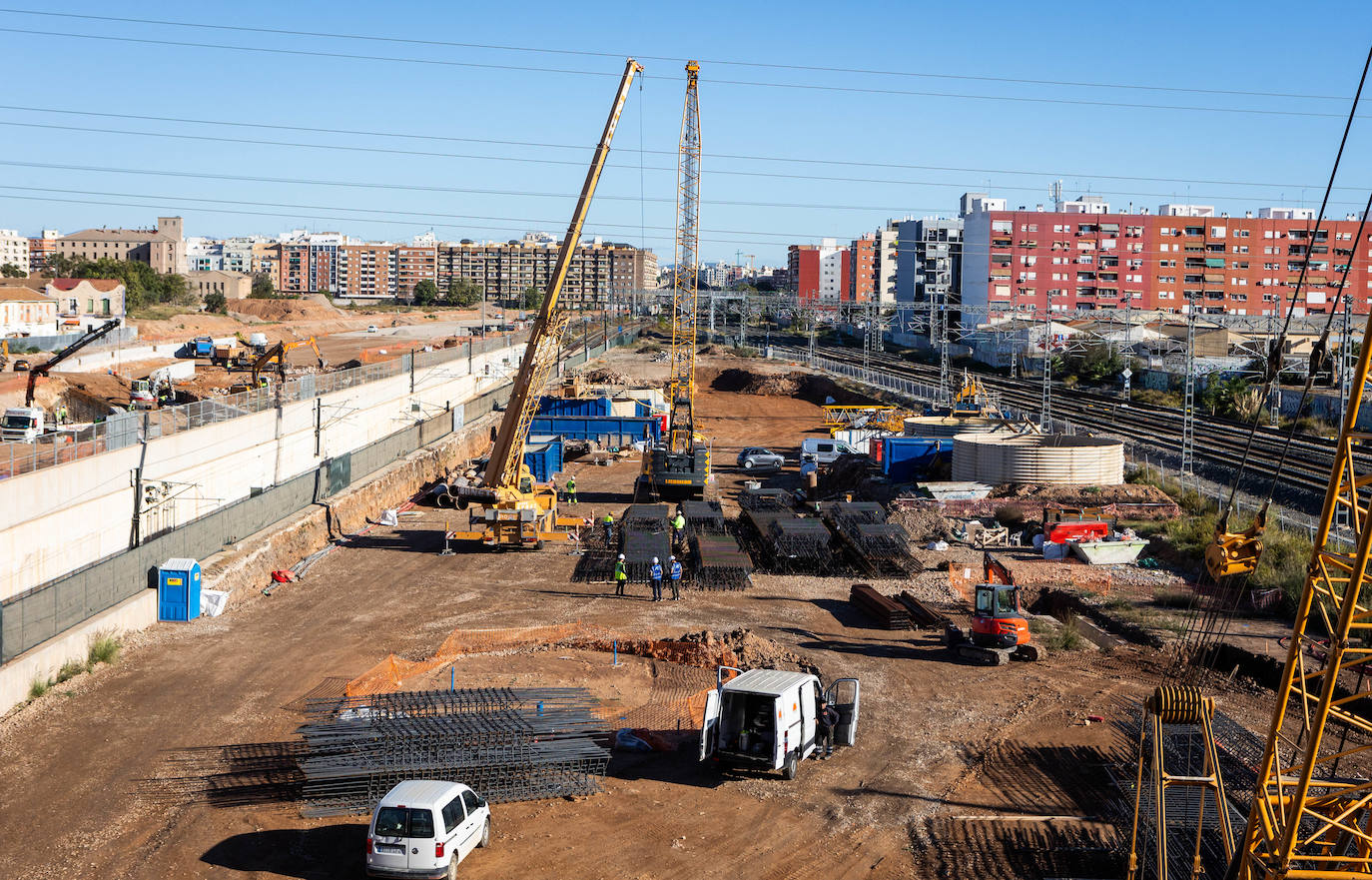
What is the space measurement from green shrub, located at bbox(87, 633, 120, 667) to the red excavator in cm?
1402

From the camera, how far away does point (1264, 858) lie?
8.73 meters

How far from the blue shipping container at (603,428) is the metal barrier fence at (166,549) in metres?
6.63

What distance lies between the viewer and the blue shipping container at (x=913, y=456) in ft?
128

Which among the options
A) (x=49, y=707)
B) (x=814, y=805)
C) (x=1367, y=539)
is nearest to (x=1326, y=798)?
(x=1367, y=539)

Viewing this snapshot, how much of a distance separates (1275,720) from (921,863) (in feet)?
15.6

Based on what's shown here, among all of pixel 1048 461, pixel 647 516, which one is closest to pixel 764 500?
pixel 647 516

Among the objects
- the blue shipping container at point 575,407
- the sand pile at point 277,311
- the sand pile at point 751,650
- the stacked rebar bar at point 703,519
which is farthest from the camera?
the sand pile at point 277,311

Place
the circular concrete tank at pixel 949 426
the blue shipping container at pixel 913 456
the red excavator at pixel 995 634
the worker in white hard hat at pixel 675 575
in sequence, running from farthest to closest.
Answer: the circular concrete tank at pixel 949 426 → the blue shipping container at pixel 913 456 → the worker in white hard hat at pixel 675 575 → the red excavator at pixel 995 634

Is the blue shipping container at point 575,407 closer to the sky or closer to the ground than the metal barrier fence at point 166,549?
closer to the sky

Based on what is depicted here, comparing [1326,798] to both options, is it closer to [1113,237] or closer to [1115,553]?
[1115,553]

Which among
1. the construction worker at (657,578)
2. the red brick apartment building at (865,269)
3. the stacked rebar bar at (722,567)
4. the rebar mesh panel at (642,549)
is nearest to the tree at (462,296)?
the red brick apartment building at (865,269)

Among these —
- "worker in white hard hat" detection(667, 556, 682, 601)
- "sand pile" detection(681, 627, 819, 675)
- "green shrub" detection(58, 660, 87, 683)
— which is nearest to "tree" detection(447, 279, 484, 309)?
"worker in white hard hat" detection(667, 556, 682, 601)

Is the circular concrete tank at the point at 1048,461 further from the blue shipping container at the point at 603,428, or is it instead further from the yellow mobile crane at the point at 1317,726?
the yellow mobile crane at the point at 1317,726

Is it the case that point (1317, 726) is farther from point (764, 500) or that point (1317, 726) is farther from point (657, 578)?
point (764, 500)
